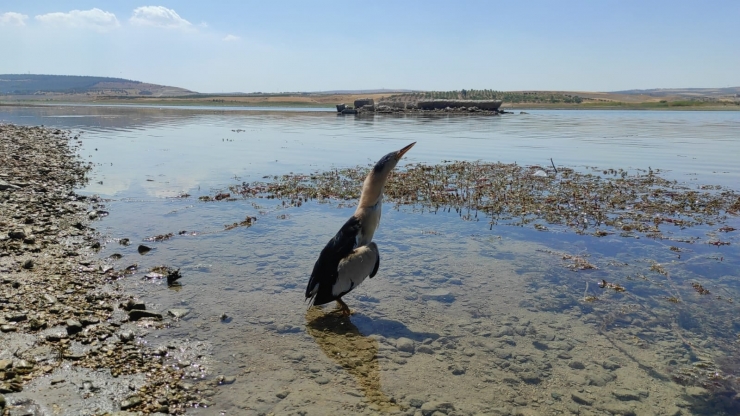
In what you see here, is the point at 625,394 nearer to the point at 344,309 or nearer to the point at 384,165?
the point at 344,309

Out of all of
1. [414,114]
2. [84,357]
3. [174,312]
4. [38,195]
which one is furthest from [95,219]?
[414,114]

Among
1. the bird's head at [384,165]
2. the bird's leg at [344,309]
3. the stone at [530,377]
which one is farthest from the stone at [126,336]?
the stone at [530,377]

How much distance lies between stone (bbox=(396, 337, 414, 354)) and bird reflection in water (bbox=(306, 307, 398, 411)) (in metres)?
0.29

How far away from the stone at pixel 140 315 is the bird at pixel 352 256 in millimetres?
2079

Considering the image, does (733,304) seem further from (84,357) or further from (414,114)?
(414,114)

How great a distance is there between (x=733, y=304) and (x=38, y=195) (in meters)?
15.6

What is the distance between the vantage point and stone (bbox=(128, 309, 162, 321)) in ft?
21.8

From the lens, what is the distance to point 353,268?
23.5 ft

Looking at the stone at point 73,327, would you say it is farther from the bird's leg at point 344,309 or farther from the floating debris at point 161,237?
the floating debris at point 161,237

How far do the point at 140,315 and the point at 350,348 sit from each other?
289 centimetres

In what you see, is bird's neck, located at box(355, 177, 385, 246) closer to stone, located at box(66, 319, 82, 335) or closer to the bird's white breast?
the bird's white breast

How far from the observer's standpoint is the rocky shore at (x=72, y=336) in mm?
4805

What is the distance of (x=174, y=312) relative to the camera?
7016mm

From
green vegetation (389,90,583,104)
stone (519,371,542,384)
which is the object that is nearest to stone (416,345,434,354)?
stone (519,371,542,384)
